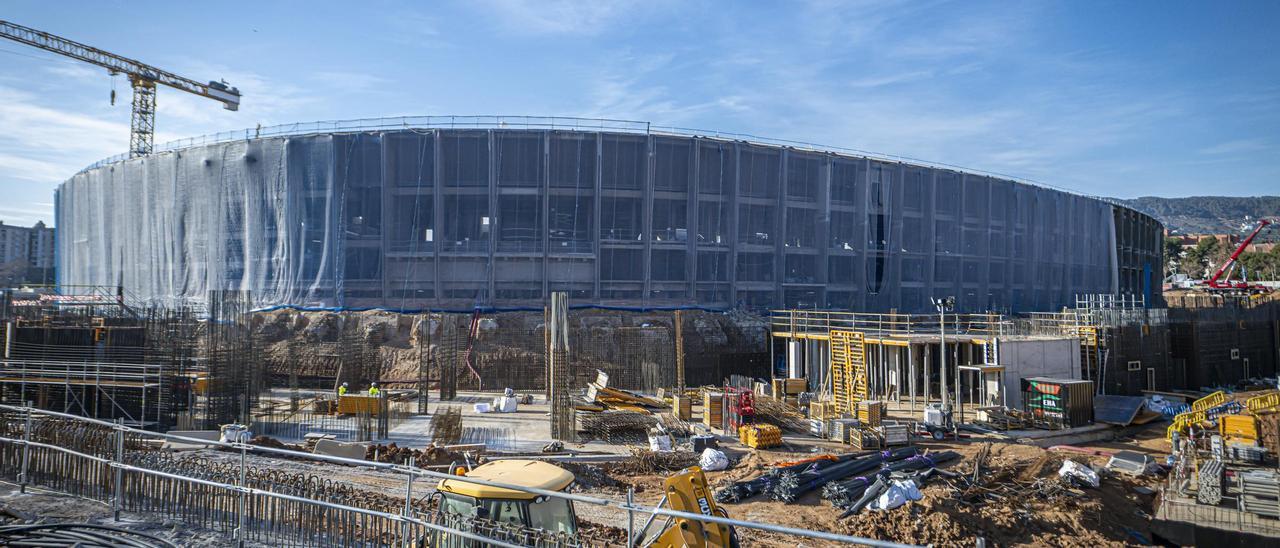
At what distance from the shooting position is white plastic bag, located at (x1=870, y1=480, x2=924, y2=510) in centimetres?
1312

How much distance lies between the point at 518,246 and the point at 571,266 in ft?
9.92

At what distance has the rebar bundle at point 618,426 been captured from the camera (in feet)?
63.8

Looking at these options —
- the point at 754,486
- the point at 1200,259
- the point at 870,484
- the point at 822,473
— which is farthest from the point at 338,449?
the point at 1200,259

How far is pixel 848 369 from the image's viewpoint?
77.4 ft

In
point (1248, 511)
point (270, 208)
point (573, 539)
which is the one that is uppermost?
point (270, 208)

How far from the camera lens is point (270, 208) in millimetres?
38781

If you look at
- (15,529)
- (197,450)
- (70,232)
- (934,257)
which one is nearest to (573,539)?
(15,529)

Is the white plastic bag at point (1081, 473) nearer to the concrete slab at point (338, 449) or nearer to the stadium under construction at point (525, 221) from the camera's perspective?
the concrete slab at point (338, 449)

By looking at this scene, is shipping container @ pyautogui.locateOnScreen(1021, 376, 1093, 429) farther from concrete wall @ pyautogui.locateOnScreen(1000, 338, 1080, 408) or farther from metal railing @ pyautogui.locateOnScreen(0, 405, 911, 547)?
metal railing @ pyautogui.locateOnScreen(0, 405, 911, 547)

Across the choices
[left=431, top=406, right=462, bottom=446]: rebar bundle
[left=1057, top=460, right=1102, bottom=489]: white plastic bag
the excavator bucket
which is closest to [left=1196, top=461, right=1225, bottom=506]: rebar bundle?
[left=1057, top=460, right=1102, bottom=489]: white plastic bag

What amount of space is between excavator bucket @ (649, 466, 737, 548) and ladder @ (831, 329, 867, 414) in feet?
51.9

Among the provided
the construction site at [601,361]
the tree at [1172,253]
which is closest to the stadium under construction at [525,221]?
the construction site at [601,361]

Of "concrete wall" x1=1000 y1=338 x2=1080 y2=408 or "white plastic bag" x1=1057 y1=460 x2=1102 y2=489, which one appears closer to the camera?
"white plastic bag" x1=1057 y1=460 x2=1102 y2=489

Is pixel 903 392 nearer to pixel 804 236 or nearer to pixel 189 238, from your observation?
pixel 804 236
